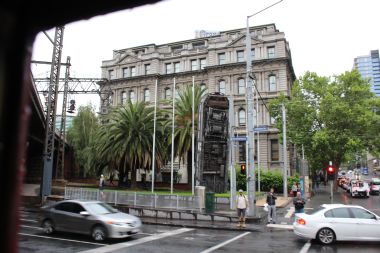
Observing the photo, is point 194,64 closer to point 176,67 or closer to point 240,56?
point 176,67

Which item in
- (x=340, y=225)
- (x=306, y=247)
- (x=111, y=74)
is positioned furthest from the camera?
(x=111, y=74)

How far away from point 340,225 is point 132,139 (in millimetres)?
24931

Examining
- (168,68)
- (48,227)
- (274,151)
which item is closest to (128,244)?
(48,227)

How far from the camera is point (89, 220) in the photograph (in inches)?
550

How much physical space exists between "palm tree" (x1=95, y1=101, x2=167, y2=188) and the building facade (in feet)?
50.7

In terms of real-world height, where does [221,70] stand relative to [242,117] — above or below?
above

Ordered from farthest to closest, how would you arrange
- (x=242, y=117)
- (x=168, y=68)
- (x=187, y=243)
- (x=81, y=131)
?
(x=168, y=68) → (x=242, y=117) → (x=81, y=131) → (x=187, y=243)

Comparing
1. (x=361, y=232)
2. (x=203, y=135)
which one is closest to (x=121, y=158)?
(x=203, y=135)

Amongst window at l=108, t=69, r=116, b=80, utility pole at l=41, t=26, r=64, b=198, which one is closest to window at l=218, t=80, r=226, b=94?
window at l=108, t=69, r=116, b=80

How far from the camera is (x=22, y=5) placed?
166 centimetres

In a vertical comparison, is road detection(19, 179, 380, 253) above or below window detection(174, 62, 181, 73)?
below

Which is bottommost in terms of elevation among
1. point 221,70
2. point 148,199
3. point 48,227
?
point 48,227

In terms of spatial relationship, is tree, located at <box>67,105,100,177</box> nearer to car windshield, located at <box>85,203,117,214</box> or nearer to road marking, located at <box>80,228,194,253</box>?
car windshield, located at <box>85,203,117,214</box>

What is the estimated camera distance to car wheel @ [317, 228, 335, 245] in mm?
13336
